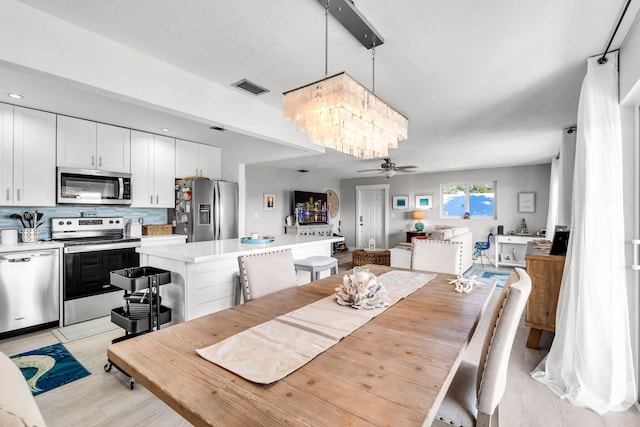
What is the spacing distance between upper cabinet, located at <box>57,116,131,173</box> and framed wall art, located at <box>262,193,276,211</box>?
318 cm

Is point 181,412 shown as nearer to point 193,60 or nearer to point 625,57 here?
point 193,60

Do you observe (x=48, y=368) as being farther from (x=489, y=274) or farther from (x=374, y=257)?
(x=489, y=274)

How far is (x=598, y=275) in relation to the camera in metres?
2.02

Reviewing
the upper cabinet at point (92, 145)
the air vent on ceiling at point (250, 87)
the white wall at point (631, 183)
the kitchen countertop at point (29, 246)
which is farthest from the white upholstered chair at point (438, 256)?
the upper cabinet at point (92, 145)

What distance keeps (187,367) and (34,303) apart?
3.15 m

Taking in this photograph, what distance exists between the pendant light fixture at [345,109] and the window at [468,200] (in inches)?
254

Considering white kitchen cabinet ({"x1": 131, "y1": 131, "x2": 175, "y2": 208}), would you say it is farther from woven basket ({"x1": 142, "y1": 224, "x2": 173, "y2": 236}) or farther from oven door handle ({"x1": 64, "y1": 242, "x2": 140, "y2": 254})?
oven door handle ({"x1": 64, "y1": 242, "x2": 140, "y2": 254})

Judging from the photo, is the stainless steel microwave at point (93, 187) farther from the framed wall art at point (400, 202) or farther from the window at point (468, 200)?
the window at point (468, 200)

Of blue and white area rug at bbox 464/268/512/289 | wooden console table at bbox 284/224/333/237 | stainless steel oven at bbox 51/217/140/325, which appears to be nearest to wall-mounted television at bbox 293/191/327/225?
wooden console table at bbox 284/224/333/237

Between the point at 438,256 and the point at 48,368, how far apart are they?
3338 millimetres

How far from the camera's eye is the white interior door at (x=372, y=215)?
903cm

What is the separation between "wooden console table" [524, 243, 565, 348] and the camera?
270cm

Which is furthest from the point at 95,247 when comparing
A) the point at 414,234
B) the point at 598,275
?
the point at 414,234

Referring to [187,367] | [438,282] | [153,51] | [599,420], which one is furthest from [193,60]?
[599,420]
